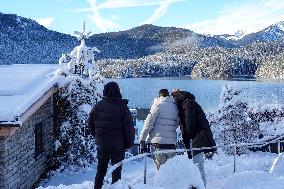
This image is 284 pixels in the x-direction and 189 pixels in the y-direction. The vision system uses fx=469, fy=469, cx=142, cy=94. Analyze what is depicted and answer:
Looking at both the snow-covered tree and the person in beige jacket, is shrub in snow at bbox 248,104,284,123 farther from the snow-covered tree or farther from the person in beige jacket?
the person in beige jacket

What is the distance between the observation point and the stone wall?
9.75 m

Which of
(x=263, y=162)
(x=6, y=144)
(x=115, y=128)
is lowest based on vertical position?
(x=263, y=162)

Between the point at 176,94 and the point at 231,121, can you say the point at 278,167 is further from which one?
the point at 231,121

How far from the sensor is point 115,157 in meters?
6.91

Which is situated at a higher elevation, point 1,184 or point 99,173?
point 99,173

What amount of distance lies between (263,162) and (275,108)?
13719mm

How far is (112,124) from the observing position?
6.74 metres

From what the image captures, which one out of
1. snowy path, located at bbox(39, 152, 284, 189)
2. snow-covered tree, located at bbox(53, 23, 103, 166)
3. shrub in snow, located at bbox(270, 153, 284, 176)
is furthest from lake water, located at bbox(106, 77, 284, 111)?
snowy path, located at bbox(39, 152, 284, 189)

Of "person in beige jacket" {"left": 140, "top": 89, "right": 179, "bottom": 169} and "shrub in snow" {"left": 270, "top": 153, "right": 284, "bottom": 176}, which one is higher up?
"person in beige jacket" {"left": 140, "top": 89, "right": 179, "bottom": 169}

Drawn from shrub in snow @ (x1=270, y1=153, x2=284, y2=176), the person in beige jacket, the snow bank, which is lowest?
shrub in snow @ (x1=270, y1=153, x2=284, y2=176)

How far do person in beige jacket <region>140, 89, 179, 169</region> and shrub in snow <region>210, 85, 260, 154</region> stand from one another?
1133cm

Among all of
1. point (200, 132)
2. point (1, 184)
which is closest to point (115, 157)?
point (200, 132)

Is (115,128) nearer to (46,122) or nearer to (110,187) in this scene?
(110,187)

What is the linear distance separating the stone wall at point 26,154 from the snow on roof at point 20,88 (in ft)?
2.36
